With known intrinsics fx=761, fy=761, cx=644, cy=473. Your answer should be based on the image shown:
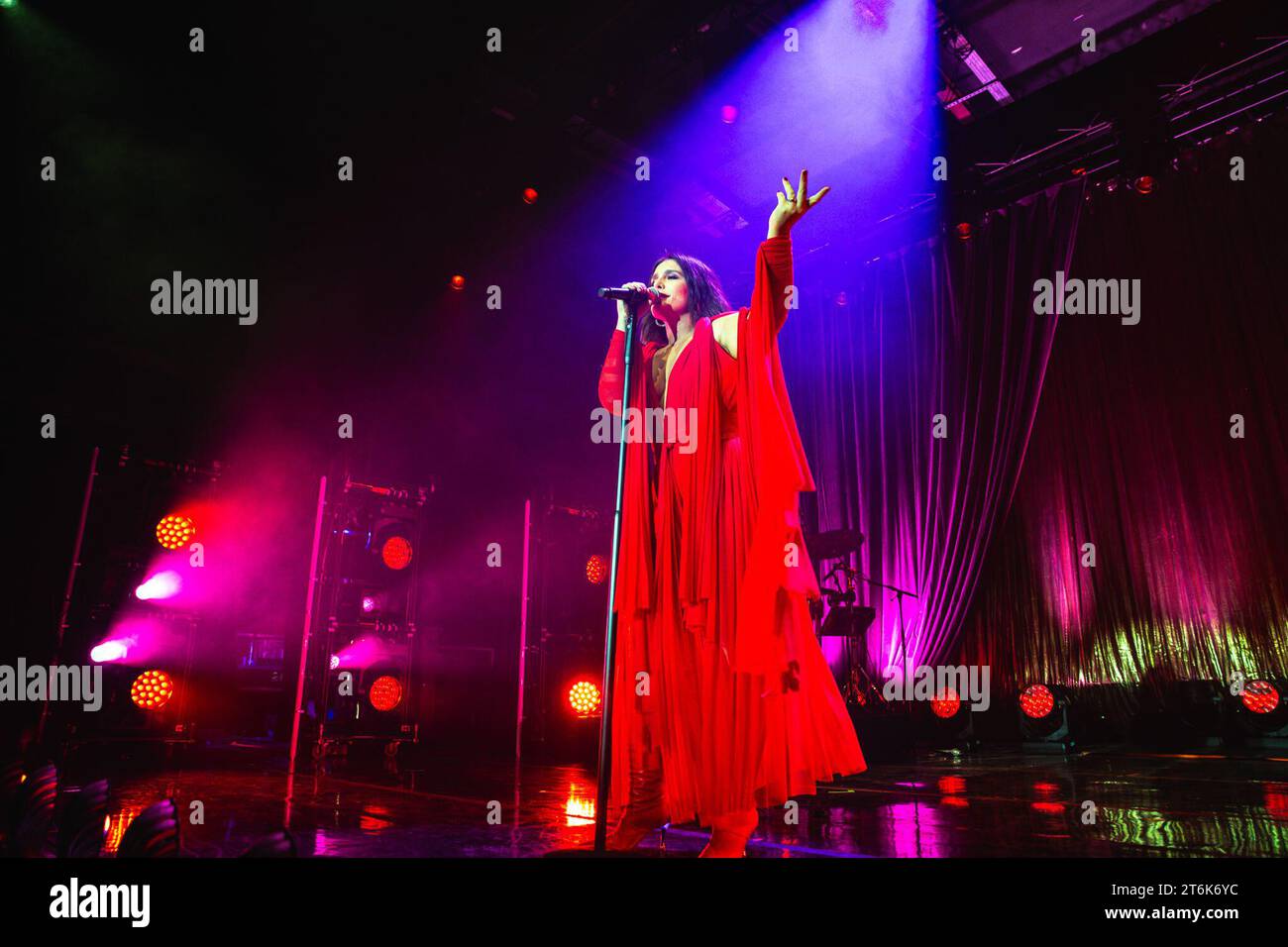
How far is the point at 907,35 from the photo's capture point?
19.2ft

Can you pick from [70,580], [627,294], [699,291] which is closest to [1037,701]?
[699,291]

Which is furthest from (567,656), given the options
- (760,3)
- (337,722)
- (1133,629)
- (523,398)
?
(760,3)

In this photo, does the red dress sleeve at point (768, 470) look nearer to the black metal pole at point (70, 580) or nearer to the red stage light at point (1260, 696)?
→ the black metal pole at point (70, 580)

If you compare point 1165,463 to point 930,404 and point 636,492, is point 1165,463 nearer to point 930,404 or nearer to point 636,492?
point 930,404

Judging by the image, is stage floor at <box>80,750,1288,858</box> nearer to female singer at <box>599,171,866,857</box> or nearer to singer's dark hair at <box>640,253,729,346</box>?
female singer at <box>599,171,866,857</box>

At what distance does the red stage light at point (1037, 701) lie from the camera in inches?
250

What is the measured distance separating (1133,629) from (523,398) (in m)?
5.97

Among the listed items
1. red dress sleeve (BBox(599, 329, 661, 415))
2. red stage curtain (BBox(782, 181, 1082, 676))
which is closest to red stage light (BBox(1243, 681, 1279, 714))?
red stage curtain (BBox(782, 181, 1082, 676))

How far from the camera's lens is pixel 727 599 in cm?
199

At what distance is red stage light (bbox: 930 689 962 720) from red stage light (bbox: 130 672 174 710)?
5.97 meters

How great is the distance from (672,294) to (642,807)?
1462 millimetres

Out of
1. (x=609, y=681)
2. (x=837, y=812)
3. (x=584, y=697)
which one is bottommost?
(x=584, y=697)

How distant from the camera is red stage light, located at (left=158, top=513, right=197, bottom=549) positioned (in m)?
5.24
